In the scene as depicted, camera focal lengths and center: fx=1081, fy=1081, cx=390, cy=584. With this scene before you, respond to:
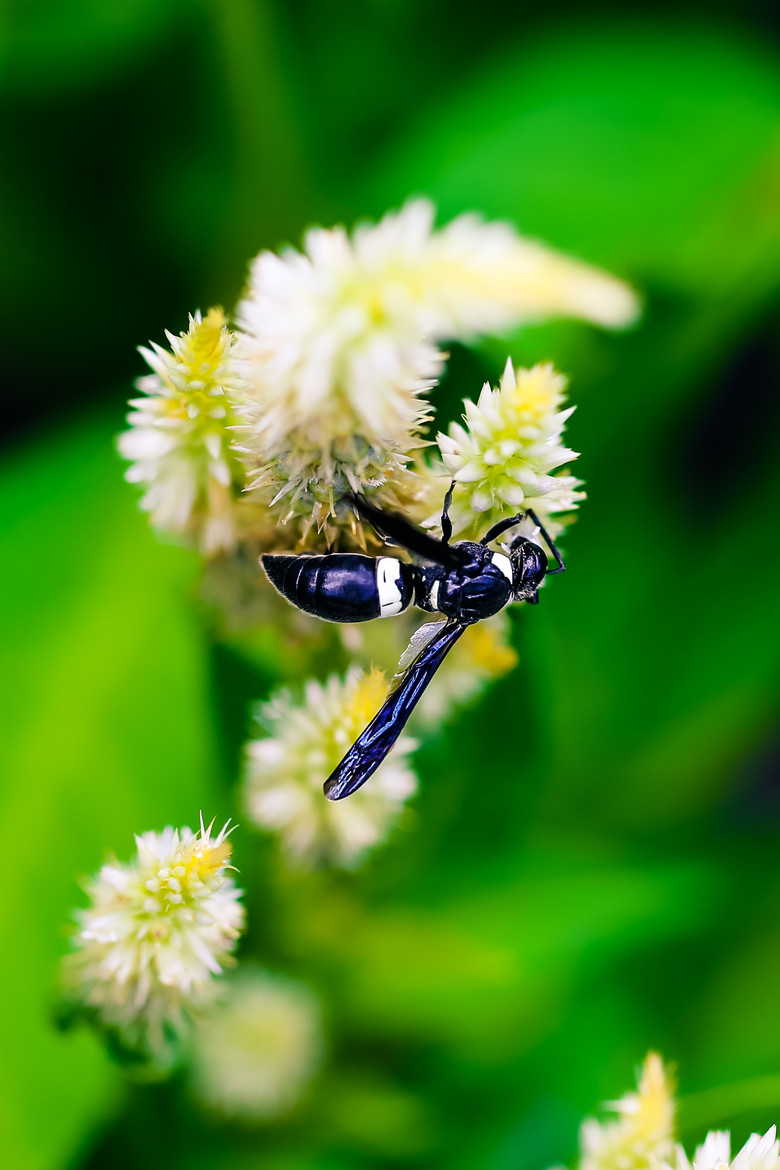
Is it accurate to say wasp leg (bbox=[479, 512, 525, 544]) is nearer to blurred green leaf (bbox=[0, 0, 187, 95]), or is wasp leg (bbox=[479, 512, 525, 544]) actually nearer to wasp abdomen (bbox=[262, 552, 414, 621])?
wasp abdomen (bbox=[262, 552, 414, 621])

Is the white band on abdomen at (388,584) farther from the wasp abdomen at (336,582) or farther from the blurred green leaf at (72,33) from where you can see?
the blurred green leaf at (72,33)

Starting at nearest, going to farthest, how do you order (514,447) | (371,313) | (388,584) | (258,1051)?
(371,313) < (514,447) < (388,584) < (258,1051)

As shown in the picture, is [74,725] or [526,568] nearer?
[526,568]

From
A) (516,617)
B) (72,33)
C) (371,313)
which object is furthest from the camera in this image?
(72,33)

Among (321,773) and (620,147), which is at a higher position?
(620,147)

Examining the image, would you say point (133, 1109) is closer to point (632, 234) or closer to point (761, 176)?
point (632, 234)

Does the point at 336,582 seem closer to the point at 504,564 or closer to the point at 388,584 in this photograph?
the point at 388,584

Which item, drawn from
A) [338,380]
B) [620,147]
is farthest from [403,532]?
[620,147]
